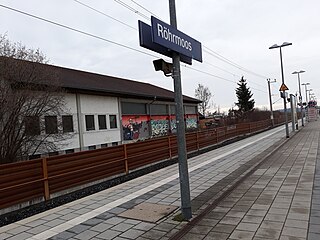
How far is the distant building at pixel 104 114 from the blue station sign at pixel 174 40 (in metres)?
7.25

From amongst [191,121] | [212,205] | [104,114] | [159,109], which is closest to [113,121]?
[104,114]

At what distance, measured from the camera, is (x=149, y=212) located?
5.35m

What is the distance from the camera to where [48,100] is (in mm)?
10820

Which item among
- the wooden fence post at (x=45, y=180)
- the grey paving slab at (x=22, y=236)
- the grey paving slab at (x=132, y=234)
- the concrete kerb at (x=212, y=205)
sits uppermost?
the wooden fence post at (x=45, y=180)

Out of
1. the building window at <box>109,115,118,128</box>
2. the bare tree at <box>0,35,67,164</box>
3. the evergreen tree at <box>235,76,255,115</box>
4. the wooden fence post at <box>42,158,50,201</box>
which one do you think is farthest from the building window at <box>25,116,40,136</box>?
the evergreen tree at <box>235,76,255,115</box>

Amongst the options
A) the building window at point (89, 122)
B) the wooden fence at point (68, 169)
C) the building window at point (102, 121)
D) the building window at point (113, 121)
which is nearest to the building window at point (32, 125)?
the wooden fence at point (68, 169)

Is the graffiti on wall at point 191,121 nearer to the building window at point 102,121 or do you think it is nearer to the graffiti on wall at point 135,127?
the graffiti on wall at point 135,127

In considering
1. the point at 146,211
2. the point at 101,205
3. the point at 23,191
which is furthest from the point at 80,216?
the point at 23,191

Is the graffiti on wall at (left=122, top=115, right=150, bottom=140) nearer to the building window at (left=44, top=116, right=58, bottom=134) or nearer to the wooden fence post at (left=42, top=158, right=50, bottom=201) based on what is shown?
the building window at (left=44, top=116, right=58, bottom=134)

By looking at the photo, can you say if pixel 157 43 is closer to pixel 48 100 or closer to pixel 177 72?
pixel 177 72

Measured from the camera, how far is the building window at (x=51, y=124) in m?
11.4

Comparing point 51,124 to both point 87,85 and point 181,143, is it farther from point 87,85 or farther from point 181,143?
point 87,85

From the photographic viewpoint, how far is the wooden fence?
231 inches

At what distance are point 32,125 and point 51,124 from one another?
169 centimetres
